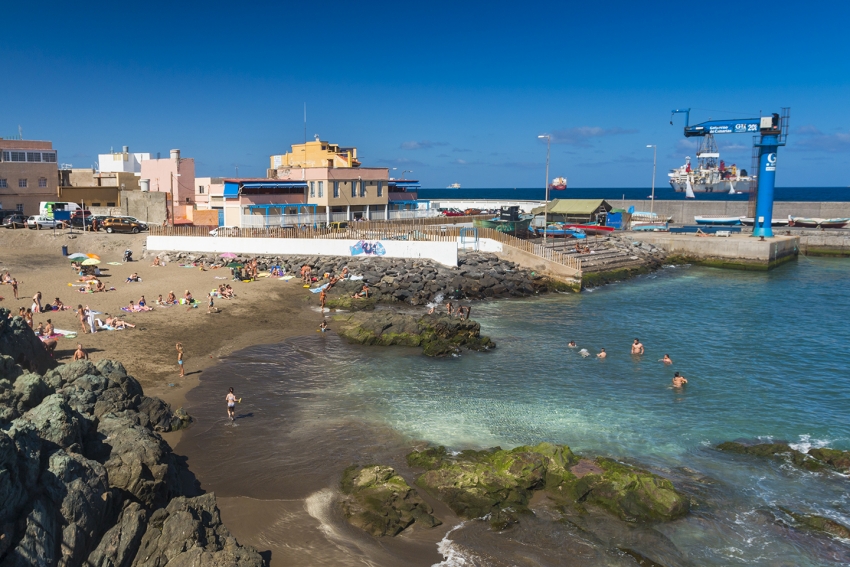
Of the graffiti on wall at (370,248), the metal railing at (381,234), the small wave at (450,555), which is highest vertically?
the metal railing at (381,234)

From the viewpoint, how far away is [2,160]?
53719mm

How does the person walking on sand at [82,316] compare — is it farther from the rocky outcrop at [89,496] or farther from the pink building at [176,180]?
the pink building at [176,180]

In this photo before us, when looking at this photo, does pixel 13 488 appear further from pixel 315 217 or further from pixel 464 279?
pixel 315 217

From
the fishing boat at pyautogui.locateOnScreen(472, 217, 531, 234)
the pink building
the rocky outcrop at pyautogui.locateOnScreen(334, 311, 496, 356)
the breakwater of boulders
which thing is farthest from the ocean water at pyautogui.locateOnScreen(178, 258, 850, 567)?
the pink building

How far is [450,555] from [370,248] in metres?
31.4

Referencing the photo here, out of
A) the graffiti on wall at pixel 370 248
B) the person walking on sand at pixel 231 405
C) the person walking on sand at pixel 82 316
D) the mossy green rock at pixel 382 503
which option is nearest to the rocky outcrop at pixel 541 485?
the mossy green rock at pixel 382 503

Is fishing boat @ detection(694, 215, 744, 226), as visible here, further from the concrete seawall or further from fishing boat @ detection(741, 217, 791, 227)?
the concrete seawall

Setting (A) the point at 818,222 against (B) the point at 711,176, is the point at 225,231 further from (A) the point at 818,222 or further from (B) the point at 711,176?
(B) the point at 711,176

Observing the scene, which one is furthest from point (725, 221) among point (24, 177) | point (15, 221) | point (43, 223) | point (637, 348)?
point (24, 177)

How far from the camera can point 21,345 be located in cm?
1571

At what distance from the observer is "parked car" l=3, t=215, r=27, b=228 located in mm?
47406

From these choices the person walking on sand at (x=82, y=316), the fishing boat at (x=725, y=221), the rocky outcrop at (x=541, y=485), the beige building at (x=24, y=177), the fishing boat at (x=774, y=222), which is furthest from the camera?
the fishing boat at (x=725, y=221)

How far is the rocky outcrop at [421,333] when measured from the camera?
87.1 ft

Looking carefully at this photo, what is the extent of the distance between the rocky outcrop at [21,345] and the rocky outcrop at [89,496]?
7.34 feet
